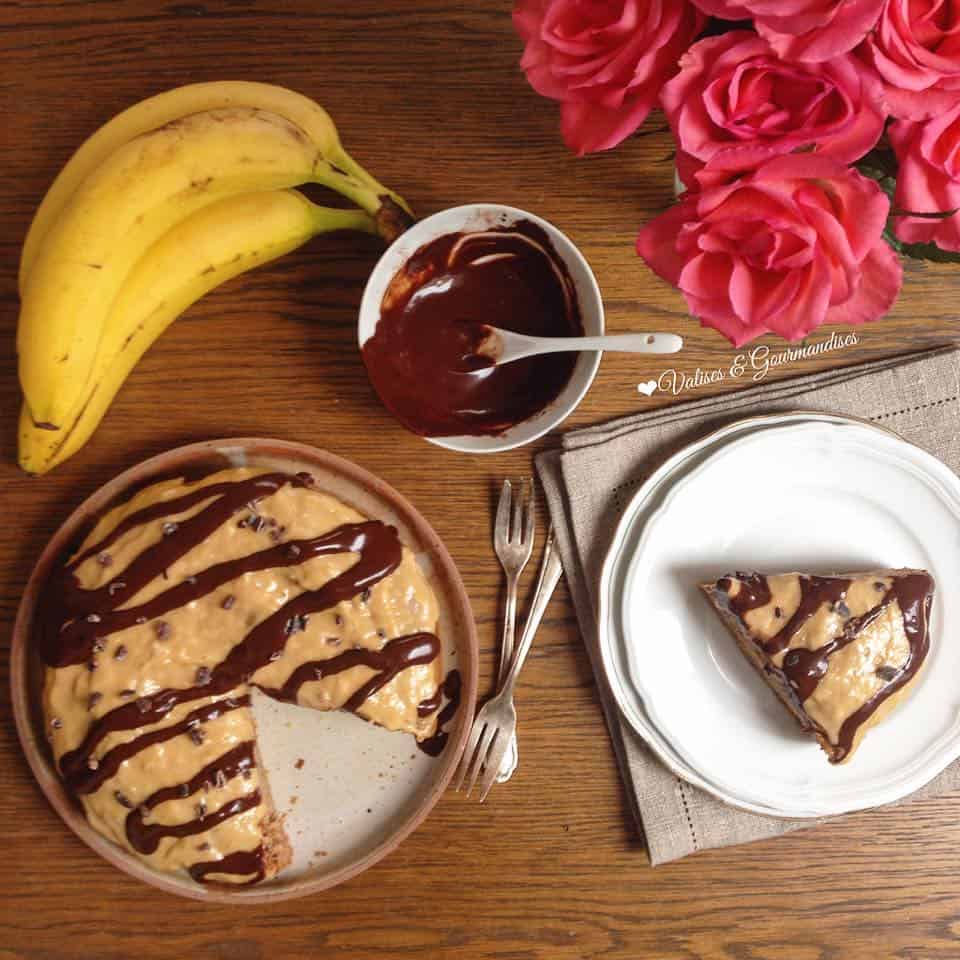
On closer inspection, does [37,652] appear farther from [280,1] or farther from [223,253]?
[280,1]

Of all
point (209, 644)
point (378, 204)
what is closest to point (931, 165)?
point (378, 204)

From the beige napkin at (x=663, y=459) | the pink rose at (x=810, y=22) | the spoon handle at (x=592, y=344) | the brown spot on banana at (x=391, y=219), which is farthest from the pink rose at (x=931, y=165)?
the brown spot on banana at (x=391, y=219)

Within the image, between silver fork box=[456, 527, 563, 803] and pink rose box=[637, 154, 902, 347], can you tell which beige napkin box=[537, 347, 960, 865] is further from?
pink rose box=[637, 154, 902, 347]

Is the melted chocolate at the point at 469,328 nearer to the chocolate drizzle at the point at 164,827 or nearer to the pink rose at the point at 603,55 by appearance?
the pink rose at the point at 603,55

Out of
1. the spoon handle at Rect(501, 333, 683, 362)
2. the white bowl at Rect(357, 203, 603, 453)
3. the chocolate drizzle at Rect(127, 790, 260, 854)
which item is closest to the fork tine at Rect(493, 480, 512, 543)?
the white bowl at Rect(357, 203, 603, 453)

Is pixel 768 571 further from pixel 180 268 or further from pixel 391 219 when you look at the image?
pixel 180 268
